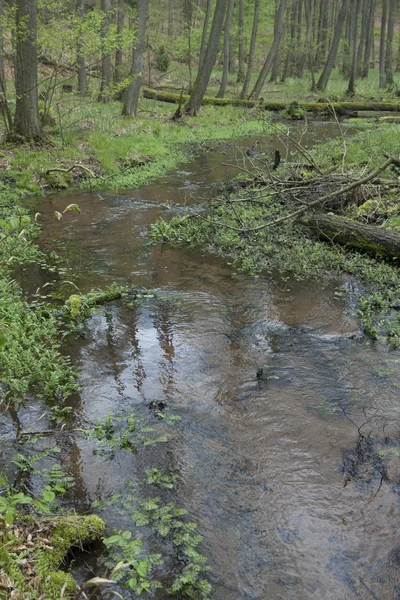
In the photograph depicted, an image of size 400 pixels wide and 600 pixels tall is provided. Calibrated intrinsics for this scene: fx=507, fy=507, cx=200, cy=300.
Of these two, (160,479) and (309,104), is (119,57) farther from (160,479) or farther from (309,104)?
(160,479)

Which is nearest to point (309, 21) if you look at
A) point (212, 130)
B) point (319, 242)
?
point (212, 130)

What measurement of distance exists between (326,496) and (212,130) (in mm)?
20083

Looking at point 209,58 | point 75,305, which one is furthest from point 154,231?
point 209,58

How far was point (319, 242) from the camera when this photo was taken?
9.20 metres

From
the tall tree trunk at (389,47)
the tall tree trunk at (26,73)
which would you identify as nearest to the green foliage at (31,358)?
the tall tree trunk at (26,73)

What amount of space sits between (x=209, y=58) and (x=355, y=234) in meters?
16.2

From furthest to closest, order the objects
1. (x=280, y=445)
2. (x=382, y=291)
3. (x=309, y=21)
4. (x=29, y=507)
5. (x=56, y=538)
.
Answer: (x=309, y=21) < (x=382, y=291) < (x=280, y=445) < (x=29, y=507) < (x=56, y=538)

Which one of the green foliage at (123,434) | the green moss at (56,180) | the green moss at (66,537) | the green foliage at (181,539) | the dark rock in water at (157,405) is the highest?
the green moss at (56,180)

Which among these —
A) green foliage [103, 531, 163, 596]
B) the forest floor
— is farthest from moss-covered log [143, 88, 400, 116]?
green foliage [103, 531, 163, 596]

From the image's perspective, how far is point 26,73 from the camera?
43.9 feet

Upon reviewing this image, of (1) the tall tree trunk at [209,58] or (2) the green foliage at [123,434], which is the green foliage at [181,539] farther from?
(1) the tall tree trunk at [209,58]

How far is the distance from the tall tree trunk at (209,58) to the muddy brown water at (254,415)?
16.6 meters

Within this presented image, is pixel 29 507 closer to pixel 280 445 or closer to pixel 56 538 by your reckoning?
pixel 56 538

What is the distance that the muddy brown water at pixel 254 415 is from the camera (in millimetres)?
3361
